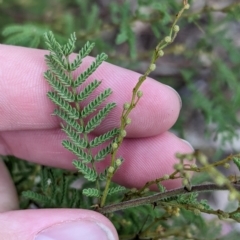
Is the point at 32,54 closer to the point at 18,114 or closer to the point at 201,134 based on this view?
the point at 18,114

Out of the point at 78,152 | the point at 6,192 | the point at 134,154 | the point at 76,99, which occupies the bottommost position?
the point at 6,192

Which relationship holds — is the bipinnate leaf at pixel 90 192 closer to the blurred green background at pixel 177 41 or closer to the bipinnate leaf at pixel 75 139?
the bipinnate leaf at pixel 75 139

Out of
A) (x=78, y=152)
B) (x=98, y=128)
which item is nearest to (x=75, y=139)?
(x=78, y=152)

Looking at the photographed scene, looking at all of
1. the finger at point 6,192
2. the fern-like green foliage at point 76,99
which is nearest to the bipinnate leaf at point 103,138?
the fern-like green foliage at point 76,99

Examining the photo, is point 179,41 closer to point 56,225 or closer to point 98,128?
point 98,128

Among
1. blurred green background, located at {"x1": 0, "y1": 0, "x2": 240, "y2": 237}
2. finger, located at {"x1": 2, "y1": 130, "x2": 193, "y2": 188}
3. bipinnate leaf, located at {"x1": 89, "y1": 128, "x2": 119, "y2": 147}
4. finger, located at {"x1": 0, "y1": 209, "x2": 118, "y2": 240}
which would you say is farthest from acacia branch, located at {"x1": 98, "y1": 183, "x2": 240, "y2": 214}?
blurred green background, located at {"x1": 0, "y1": 0, "x2": 240, "y2": 237}

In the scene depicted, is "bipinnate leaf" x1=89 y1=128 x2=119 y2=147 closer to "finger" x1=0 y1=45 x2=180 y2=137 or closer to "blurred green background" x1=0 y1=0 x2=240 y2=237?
"finger" x1=0 y1=45 x2=180 y2=137

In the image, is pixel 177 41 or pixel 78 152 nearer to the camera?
pixel 78 152
